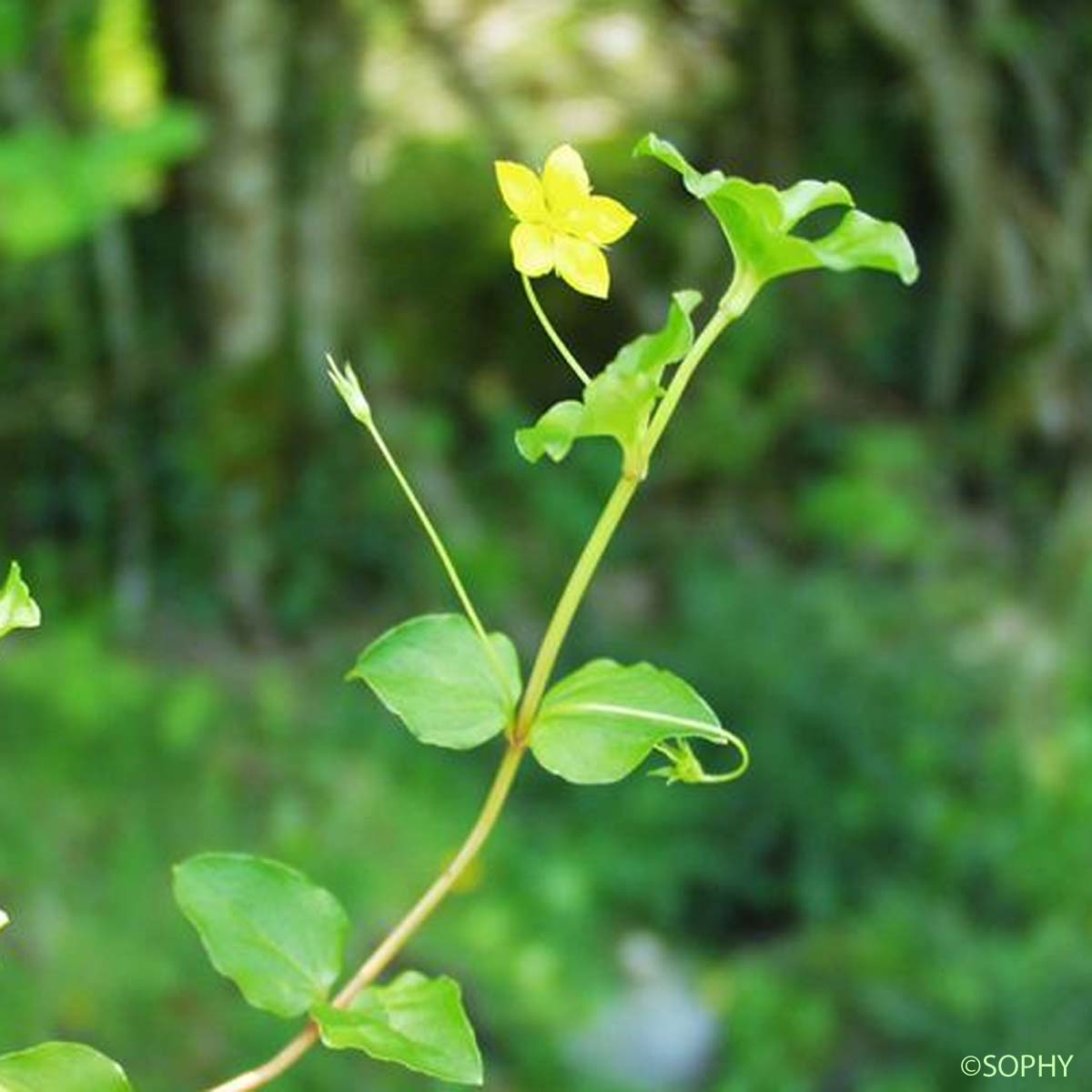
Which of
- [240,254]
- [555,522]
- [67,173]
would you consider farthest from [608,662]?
[555,522]

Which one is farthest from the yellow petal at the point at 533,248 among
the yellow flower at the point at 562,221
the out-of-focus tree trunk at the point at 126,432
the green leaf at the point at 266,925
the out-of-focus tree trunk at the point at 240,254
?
the out-of-focus tree trunk at the point at 126,432

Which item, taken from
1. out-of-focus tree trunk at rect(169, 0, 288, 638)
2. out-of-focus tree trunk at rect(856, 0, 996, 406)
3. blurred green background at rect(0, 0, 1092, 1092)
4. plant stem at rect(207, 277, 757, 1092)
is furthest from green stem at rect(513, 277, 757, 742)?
out-of-focus tree trunk at rect(856, 0, 996, 406)

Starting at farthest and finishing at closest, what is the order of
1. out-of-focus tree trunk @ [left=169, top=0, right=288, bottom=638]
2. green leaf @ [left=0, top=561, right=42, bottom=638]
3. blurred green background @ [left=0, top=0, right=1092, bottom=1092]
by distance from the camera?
out-of-focus tree trunk @ [left=169, top=0, right=288, bottom=638], blurred green background @ [left=0, top=0, right=1092, bottom=1092], green leaf @ [left=0, top=561, right=42, bottom=638]

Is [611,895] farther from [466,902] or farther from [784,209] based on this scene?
[784,209]

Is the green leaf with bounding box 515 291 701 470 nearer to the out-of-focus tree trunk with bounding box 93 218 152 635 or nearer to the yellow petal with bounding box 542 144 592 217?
the yellow petal with bounding box 542 144 592 217

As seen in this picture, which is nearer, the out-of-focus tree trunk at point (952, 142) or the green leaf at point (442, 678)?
the green leaf at point (442, 678)

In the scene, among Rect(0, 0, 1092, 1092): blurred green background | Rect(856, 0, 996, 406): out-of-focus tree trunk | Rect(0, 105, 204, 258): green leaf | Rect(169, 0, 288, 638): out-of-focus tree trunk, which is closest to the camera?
Rect(0, 105, 204, 258): green leaf

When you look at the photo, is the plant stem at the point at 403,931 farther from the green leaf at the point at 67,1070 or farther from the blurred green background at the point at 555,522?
the blurred green background at the point at 555,522
